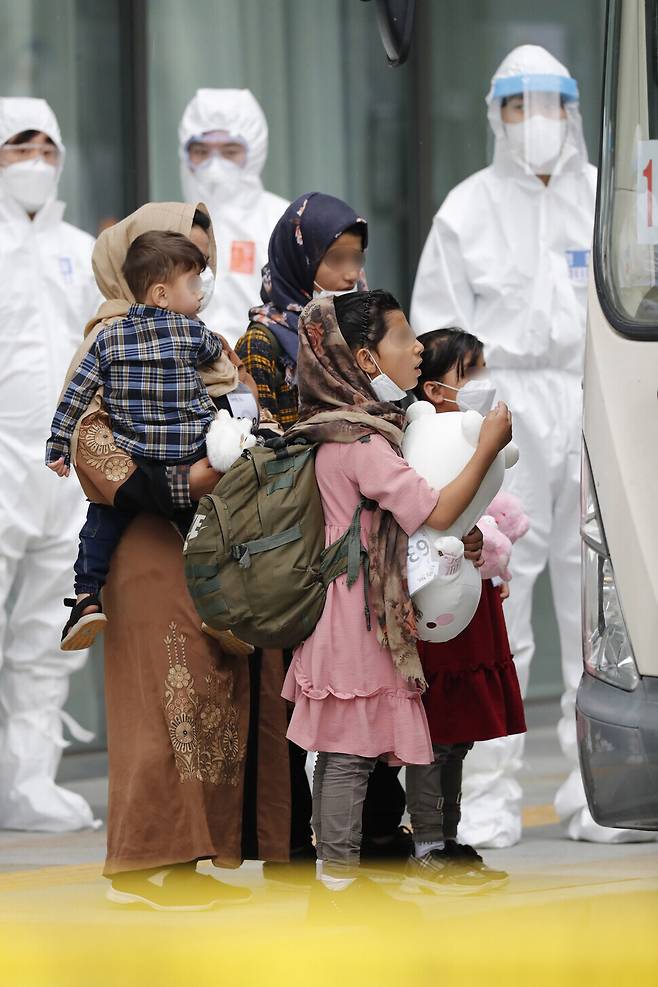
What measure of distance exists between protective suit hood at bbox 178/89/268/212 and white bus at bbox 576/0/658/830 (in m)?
3.10

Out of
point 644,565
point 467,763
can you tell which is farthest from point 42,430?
point 644,565

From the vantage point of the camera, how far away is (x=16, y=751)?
7125mm

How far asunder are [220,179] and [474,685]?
2953 millimetres

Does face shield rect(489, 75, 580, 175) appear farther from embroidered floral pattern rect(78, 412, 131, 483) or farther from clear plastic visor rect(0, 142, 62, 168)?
embroidered floral pattern rect(78, 412, 131, 483)

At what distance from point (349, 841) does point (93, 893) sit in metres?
1.15

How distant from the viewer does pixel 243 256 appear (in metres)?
7.64

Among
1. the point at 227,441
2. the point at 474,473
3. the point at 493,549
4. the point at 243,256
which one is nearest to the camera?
the point at 474,473

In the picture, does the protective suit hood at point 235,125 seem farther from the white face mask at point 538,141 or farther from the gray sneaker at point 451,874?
→ the gray sneaker at point 451,874

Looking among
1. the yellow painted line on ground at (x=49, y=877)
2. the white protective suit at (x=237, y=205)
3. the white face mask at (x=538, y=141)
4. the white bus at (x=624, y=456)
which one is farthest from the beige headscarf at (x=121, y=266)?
the white protective suit at (x=237, y=205)

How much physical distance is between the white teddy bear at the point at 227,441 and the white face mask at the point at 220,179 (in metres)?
2.93

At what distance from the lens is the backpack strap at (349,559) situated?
4.79 m

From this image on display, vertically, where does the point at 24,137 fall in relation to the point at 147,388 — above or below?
above

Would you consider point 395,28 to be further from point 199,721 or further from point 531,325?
point 531,325

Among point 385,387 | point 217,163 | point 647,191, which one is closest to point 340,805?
point 385,387
